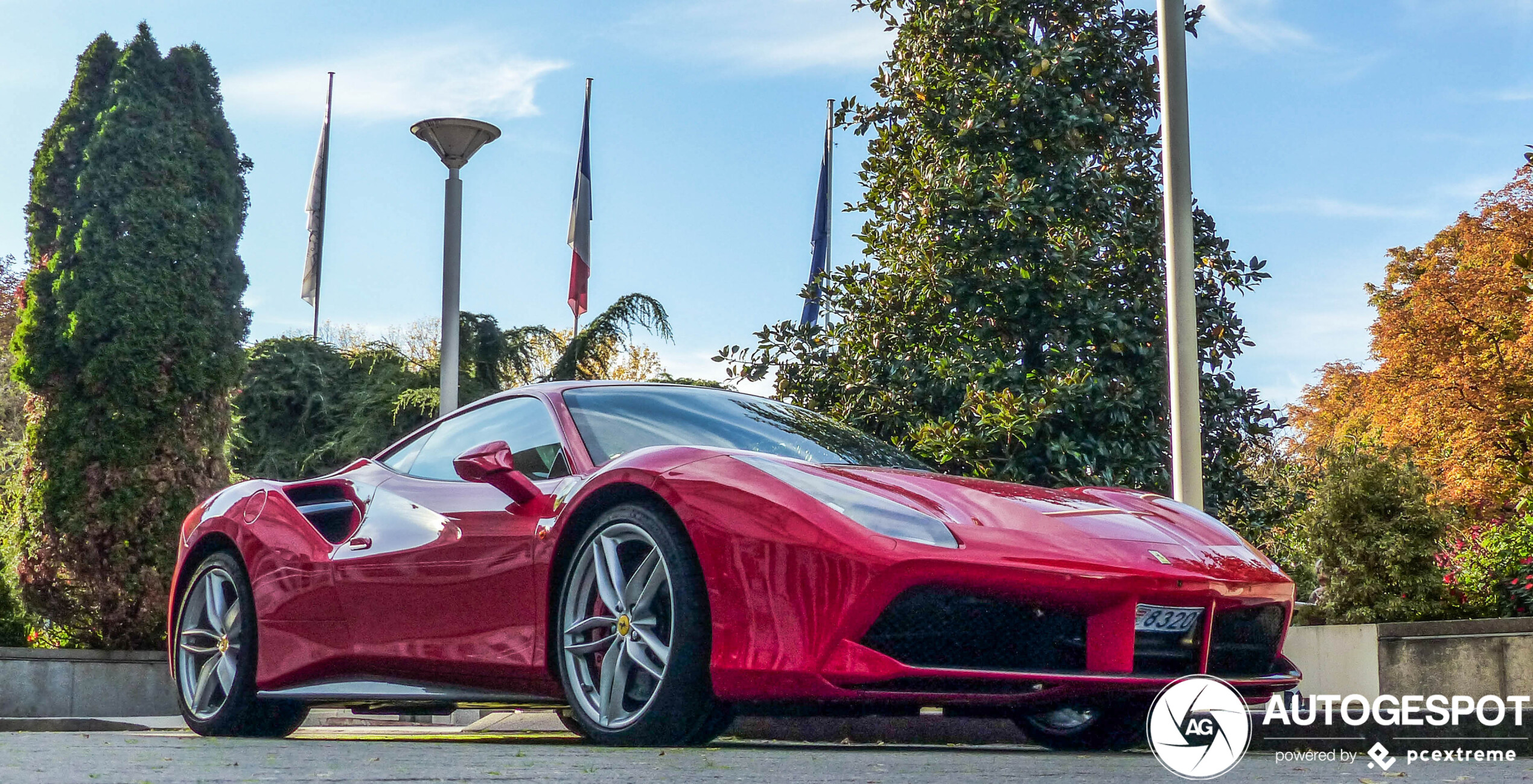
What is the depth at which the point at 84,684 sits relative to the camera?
1130cm

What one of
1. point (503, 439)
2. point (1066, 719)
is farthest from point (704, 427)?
point (1066, 719)

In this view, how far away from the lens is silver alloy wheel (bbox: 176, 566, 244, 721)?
18.8 feet

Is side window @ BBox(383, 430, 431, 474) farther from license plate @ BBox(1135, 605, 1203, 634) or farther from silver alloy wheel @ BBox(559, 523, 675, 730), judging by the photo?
license plate @ BBox(1135, 605, 1203, 634)

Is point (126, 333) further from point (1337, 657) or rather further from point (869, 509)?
point (869, 509)

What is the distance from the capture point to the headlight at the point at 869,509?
3711 mm

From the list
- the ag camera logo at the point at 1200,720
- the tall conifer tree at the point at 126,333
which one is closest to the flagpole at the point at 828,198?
the tall conifer tree at the point at 126,333

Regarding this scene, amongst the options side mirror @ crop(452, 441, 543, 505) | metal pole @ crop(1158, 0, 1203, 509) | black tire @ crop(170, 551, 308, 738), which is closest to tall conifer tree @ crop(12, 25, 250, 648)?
black tire @ crop(170, 551, 308, 738)

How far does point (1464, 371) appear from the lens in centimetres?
2947

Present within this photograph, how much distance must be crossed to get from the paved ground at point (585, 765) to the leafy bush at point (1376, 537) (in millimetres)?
6861

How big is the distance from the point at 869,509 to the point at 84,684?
375 inches

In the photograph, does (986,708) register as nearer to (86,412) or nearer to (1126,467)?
(1126,467)

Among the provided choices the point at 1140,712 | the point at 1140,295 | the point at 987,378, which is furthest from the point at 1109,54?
the point at 1140,712

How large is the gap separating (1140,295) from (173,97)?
853 centimetres

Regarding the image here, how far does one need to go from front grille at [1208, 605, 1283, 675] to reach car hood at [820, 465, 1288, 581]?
0.11m
